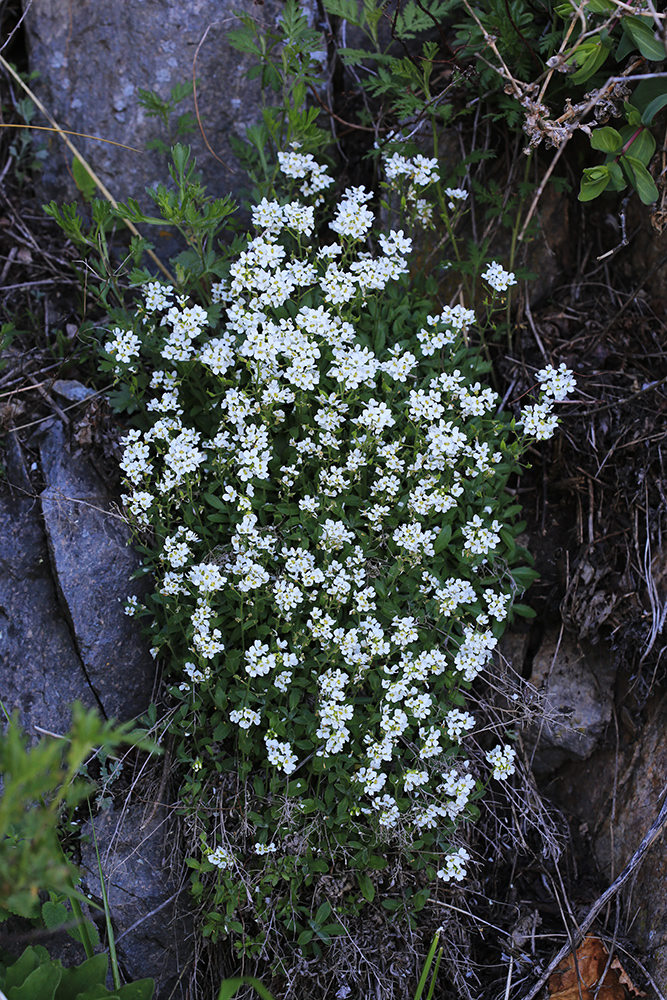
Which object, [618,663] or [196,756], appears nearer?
[196,756]

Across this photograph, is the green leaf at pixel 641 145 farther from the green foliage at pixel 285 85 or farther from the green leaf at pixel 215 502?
the green leaf at pixel 215 502

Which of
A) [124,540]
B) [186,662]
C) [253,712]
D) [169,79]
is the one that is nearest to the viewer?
[253,712]

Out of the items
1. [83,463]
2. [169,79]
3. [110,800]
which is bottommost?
[110,800]

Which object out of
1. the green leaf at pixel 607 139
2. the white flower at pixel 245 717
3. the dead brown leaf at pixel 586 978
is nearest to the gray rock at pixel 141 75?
the green leaf at pixel 607 139

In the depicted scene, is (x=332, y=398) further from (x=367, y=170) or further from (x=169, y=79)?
(x=169, y=79)

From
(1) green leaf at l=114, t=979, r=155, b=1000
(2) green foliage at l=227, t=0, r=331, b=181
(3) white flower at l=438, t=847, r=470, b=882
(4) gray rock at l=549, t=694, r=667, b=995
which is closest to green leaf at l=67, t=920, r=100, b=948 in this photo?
(1) green leaf at l=114, t=979, r=155, b=1000

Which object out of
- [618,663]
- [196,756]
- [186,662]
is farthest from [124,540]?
[618,663]
